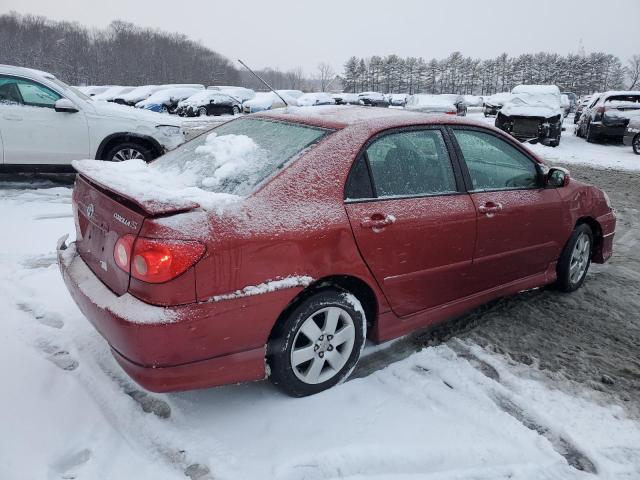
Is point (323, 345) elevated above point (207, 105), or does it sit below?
below

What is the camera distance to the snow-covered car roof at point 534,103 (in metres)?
14.9

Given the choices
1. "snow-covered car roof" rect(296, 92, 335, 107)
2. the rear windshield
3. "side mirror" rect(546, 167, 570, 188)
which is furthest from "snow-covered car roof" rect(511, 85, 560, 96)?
"snow-covered car roof" rect(296, 92, 335, 107)

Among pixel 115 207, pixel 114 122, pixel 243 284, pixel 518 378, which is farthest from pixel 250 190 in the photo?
pixel 114 122

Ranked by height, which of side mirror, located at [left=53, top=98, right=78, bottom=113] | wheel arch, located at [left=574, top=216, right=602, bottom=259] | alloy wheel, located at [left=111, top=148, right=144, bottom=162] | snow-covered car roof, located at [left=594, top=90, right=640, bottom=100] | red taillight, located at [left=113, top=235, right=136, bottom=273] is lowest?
wheel arch, located at [left=574, top=216, right=602, bottom=259]

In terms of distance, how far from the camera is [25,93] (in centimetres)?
686

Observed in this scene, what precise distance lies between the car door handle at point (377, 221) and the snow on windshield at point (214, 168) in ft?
1.74

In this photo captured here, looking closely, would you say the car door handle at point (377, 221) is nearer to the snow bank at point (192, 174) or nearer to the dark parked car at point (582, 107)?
the snow bank at point (192, 174)

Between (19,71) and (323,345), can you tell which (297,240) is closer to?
(323,345)

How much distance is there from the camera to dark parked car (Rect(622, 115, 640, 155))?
567 inches

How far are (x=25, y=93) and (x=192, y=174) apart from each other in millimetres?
5323

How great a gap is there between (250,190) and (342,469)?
1.38m

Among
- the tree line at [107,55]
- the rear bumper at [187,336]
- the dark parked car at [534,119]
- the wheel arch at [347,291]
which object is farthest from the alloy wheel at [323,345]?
the tree line at [107,55]

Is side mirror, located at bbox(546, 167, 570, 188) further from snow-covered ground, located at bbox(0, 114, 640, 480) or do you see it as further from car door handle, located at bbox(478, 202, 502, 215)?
snow-covered ground, located at bbox(0, 114, 640, 480)

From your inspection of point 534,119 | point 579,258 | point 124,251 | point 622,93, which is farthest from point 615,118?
point 124,251
